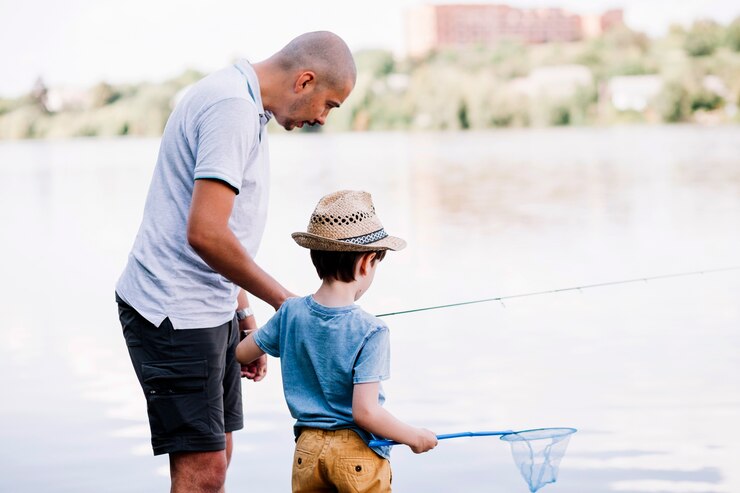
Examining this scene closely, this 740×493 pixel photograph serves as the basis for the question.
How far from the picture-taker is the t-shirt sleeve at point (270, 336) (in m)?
2.88

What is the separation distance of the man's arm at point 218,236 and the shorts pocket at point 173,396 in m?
0.30

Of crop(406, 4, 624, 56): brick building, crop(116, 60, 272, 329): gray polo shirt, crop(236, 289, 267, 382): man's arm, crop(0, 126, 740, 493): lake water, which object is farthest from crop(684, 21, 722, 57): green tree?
crop(116, 60, 272, 329): gray polo shirt

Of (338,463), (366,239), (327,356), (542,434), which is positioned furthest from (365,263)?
(542,434)

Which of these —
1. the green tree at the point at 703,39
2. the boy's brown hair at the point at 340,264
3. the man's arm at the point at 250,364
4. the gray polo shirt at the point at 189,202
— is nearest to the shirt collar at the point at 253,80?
the gray polo shirt at the point at 189,202

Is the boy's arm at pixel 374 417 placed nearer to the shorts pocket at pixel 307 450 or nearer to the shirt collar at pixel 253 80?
the shorts pocket at pixel 307 450

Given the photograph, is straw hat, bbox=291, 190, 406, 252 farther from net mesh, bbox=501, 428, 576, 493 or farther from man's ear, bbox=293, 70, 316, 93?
net mesh, bbox=501, 428, 576, 493

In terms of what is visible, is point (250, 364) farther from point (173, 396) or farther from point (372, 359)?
point (372, 359)

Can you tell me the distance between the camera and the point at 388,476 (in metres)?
2.86

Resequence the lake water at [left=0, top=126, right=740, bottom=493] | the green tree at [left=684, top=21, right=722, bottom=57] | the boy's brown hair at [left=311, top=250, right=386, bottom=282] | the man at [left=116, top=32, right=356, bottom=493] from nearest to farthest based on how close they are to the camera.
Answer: the boy's brown hair at [left=311, top=250, right=386, bottom=282], the man at [left=116, top=32, right=356, bottom=493], the lake water at [left=0, top=126, right=740, bottom=493], the green tree at [left=684, top=21, right=722, bottom=57]

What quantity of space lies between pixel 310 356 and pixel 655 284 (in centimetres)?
626

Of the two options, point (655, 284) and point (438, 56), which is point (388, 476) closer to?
point (655, 284)

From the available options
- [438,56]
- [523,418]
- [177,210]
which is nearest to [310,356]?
[177,210]

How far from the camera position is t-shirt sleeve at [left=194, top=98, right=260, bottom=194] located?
9.25ft

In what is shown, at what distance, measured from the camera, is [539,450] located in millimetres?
2807
